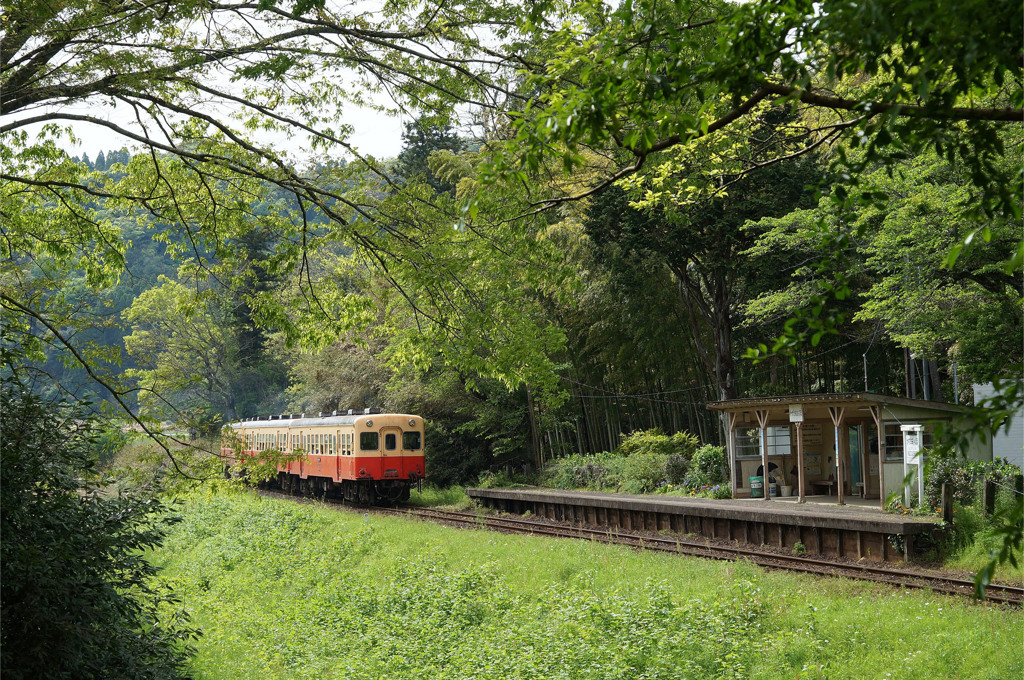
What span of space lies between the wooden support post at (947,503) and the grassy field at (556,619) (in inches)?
107

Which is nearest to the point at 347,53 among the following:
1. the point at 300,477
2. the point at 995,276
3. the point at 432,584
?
the point at 432,584

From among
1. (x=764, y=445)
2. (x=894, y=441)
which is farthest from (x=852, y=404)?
(x=764, y=445)

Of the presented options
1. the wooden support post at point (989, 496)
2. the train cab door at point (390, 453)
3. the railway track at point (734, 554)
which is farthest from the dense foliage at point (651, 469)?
the wooden support post at point (989, 496)

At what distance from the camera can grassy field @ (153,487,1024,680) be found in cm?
822

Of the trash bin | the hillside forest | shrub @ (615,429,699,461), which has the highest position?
the hillside forest

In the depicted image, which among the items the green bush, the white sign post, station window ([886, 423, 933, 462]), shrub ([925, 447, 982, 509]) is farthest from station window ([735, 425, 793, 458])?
shrub ([925, 447, 982, 509])

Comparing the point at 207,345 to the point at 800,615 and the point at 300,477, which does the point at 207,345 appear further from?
the point at 800,615

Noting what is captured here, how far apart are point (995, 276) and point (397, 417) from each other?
14.9 meters

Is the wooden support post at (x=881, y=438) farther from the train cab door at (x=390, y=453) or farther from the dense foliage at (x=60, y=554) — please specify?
the train cab door at (x=390, y=453)

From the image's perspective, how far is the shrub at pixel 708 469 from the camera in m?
20.4

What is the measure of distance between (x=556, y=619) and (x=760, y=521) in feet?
19.6

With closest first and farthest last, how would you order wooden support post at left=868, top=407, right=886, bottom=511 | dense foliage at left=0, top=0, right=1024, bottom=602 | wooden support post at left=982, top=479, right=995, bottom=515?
1. dense foliage at left=0, top=0, right=1024, bottom=602
2. wooden support post at left=982, top=479, right=995, bottom=515
3. wooden support post at left=868, top=407, right=886, bottom=511

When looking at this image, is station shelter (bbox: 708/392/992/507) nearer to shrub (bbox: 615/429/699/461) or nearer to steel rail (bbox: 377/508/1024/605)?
shrub (bbox: 615/429/699/461)

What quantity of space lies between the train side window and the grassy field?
7.97 metres
